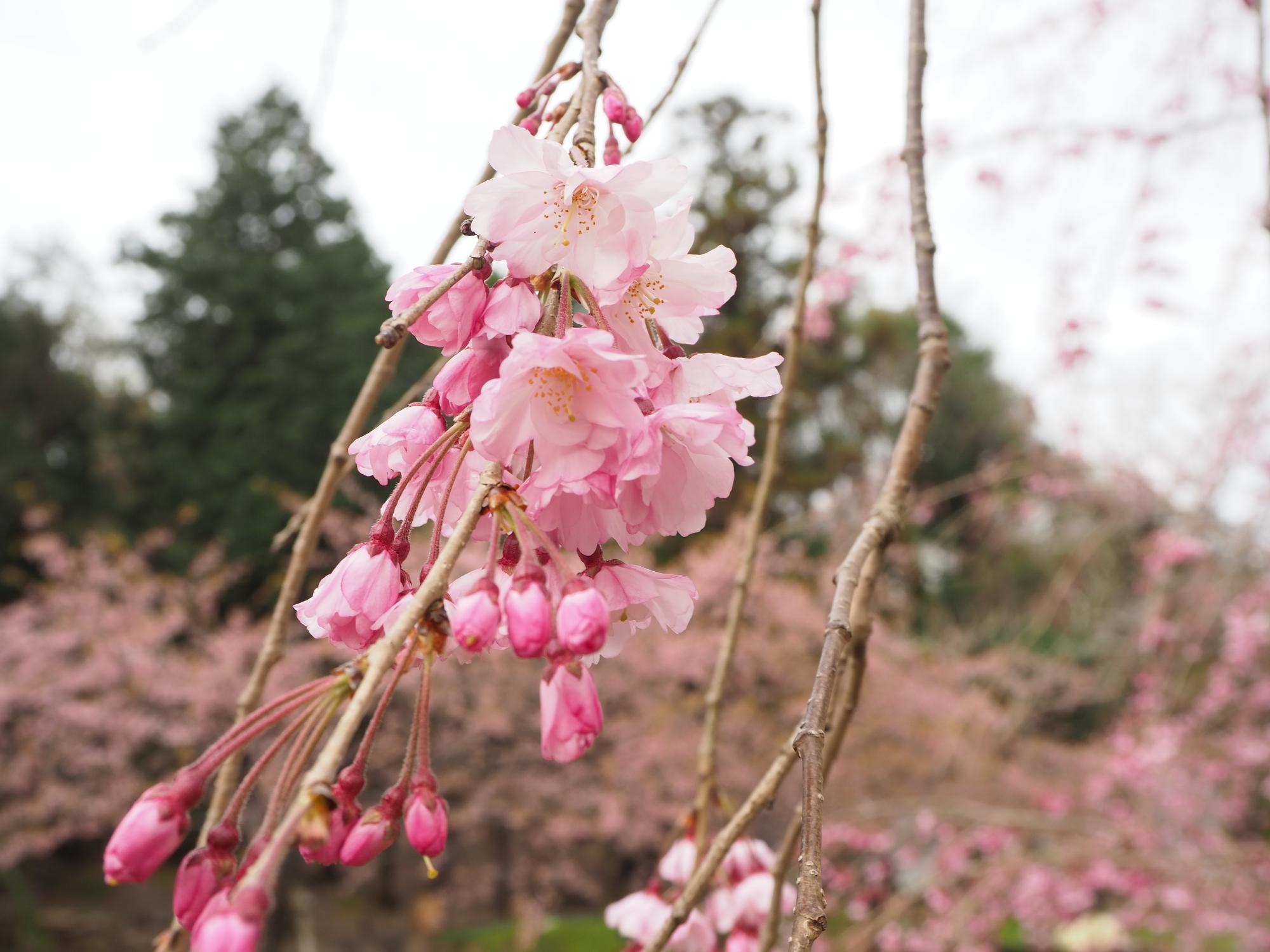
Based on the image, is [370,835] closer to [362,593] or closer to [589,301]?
[362,593]

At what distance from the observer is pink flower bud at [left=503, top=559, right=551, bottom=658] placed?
1.31 ft

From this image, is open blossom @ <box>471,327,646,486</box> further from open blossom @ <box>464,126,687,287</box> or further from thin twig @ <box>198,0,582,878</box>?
thin twig @ <box>198,0,582,878</box>

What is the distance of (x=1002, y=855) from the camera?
5.07 meters

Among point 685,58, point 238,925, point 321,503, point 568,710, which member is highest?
point 685,58

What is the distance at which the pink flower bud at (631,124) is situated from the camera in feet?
2.16

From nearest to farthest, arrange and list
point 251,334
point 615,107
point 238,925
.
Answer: point 238,925
point 615,107
point 251,334

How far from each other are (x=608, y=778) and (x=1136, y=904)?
335cm

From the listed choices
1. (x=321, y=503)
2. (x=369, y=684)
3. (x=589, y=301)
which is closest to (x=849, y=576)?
(x=589, y=301)

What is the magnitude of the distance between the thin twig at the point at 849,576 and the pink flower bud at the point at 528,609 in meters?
0.15

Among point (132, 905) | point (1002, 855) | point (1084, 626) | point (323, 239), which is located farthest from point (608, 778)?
point (323, 239)

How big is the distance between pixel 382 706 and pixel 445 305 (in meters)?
0.21

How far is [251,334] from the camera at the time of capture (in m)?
10.4

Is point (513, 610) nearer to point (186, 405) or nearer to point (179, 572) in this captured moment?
point (179, 572)

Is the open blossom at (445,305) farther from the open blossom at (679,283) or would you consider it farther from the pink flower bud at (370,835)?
the pink flower bud at (370,835)
